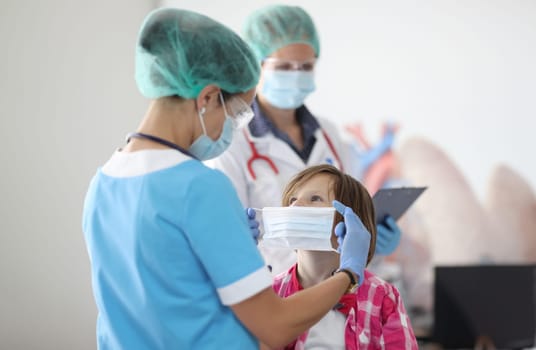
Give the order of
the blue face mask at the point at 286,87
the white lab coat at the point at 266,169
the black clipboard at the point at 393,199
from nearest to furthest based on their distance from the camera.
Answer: the black clipboard at the point at 393,199
the white lab coat at the point at 266,169
the blue face mask at the point at 286,87

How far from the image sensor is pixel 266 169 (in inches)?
86.6

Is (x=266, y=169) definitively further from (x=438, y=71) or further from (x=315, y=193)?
(x=438, y=71)

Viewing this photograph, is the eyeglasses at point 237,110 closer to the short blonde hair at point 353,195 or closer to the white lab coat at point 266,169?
the short blonde hair at point 353,195

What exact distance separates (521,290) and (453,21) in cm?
155

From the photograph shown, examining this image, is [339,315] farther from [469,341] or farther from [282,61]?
[469,341]

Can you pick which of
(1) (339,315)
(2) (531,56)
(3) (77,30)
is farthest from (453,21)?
(1) (339,315)

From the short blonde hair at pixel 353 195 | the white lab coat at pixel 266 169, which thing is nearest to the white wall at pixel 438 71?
the white lab coat at pixel 266 169

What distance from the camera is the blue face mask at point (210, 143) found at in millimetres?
1375

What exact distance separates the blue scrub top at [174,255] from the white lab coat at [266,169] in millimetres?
794

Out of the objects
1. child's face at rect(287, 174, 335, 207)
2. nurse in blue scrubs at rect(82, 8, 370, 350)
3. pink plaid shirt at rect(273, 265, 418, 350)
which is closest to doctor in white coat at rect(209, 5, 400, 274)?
child's face at rect(287, 174, 335, 207)

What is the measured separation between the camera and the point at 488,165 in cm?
388

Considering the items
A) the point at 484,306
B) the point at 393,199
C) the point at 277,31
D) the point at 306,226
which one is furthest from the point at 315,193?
the point at 484,306

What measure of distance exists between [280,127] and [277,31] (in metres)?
0.33

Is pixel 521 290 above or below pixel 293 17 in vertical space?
below
